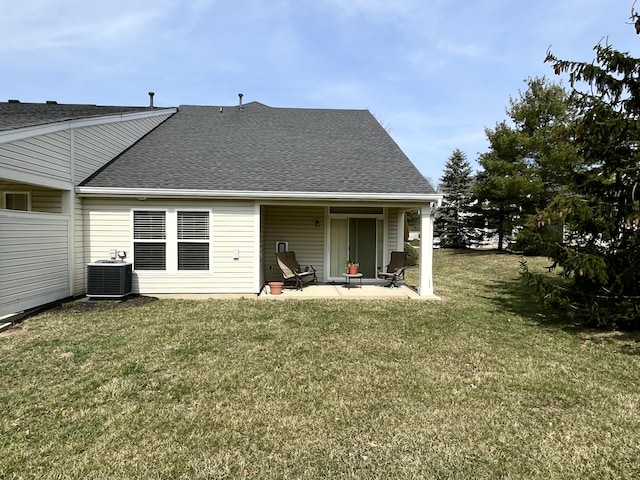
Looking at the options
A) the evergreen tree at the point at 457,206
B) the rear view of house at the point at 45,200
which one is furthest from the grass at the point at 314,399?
the evergreen tree at the point at 457,206

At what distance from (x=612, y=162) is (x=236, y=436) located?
24.6ft

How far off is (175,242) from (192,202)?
1062mm

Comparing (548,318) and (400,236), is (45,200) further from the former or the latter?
(548,318)

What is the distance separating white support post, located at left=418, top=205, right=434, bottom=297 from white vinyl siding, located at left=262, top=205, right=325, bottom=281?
134 inches

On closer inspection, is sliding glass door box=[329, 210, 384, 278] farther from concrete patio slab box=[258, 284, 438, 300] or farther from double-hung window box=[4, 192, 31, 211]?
double-hung window box=[4, 192, 31, 211]

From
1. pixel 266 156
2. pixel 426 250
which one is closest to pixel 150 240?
pixel 266 156

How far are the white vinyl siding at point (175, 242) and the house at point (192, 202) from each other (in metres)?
0.02

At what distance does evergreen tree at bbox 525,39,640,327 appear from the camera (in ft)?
20.6

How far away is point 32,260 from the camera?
720 cm

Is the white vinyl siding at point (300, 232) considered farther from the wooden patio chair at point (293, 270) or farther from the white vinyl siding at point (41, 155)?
the white vinyl siding at point (41, 155)

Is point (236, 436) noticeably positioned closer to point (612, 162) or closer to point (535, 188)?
point (612, 162)

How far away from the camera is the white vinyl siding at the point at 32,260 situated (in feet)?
21.6

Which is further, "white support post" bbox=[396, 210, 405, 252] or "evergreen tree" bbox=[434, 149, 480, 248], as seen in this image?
"evergreen tree" bbox=[434, 149, 480, 248]

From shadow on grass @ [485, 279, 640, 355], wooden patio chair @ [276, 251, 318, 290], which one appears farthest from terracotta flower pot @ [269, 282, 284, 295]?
shadow on grass @ [485, 279, 640, 355]
